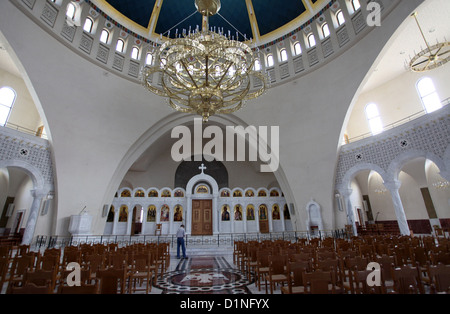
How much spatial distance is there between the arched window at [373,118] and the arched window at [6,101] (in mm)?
23756

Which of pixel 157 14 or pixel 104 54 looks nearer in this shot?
pixel 104 54

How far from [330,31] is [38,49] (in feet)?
50.8

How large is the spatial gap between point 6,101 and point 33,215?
7.97 meters

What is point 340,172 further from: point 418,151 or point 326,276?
point 326,276

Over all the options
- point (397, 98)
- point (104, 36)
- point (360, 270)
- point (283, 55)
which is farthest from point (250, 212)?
point (104, 36)

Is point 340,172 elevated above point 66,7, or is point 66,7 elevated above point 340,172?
point 66,7

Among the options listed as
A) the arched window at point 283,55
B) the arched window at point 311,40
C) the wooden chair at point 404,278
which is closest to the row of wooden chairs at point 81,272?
the wooden chair at point 404,278

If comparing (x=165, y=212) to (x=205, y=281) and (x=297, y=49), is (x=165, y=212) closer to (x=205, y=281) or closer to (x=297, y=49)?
(x=205, y=281)

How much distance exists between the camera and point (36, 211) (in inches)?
428

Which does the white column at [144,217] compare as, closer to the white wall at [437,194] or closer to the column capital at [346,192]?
the column capital at [346,192]

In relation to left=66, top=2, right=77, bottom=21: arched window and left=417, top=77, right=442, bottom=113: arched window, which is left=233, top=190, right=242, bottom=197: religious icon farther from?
left=66, top=2, right=77, bottom=21: arched window

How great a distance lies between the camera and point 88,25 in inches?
495

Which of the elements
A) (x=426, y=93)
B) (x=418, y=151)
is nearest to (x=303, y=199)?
(x=418, y=151)

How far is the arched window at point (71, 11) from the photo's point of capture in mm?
11484
